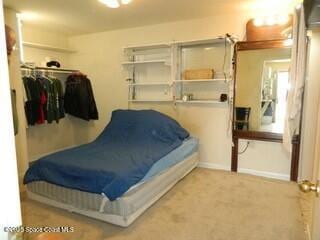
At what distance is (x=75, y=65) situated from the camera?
500 centimetres

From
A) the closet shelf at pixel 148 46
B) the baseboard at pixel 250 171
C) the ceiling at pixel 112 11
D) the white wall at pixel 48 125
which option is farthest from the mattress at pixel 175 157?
the white wall at pixel 48 125

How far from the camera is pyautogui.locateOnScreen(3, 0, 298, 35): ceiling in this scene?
310 centimetres

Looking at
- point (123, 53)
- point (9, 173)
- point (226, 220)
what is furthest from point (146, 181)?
point (123, 53)

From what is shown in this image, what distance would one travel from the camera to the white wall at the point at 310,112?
106 inches

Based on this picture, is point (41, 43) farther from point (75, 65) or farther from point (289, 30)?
point (289, 30)

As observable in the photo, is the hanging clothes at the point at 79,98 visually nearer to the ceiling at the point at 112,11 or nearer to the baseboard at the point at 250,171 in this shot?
the ceiling at the point at 112,11

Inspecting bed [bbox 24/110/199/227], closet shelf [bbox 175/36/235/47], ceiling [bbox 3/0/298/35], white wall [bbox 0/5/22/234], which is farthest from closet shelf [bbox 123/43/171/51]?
white wall [bbox 0/5/22/234]

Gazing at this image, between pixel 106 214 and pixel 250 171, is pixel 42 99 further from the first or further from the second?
pixel 250 171

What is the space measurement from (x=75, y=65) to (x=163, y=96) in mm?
2034

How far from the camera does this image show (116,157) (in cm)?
280

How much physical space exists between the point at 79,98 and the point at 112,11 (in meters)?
1.77

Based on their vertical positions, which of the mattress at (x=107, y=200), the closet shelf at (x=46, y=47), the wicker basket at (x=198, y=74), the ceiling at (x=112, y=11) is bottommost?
the mattress at (x=107, y=200)

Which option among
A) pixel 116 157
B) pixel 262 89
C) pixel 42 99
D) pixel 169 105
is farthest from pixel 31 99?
→ pixel 262 89

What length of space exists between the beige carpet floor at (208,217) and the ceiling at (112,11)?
236 cm
